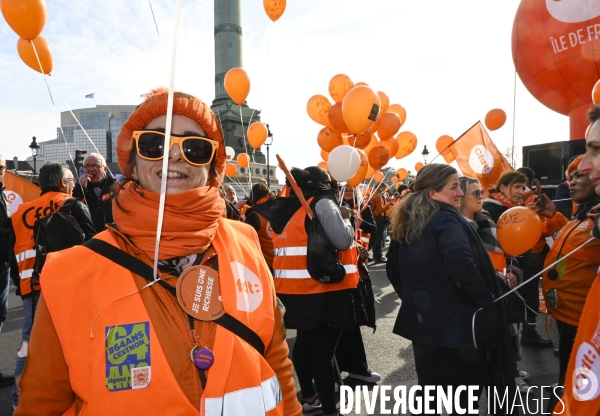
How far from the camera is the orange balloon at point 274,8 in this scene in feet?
17.6

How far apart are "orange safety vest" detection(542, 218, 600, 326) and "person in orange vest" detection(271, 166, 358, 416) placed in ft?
4.64

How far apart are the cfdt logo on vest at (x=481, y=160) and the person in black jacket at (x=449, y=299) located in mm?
2350

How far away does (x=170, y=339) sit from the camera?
111 centimetres

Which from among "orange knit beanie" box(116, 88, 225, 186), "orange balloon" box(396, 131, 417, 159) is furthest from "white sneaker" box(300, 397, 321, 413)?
"orange balloon" box(396, 131, 417, 159)

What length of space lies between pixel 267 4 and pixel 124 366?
17.8 ft

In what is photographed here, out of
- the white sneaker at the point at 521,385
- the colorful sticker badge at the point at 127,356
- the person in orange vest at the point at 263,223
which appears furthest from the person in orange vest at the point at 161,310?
the person in orange vest at the point at 263,223

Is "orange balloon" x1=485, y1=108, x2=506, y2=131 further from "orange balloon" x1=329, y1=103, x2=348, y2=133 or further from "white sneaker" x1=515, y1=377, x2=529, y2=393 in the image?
"white sneaker" x1=515, y1=377, x2=529, y2=393

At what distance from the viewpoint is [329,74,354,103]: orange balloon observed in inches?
231

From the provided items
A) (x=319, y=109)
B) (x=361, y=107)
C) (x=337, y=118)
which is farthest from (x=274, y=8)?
(x=361, y=107)

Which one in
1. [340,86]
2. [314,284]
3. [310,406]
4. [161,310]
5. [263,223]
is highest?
[340,86]

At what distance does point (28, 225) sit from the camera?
11.2 feet

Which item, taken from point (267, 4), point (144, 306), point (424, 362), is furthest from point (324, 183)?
point (267, 4)

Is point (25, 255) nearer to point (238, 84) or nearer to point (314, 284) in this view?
point (314, 284)

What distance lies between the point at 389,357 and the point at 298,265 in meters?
1.86
